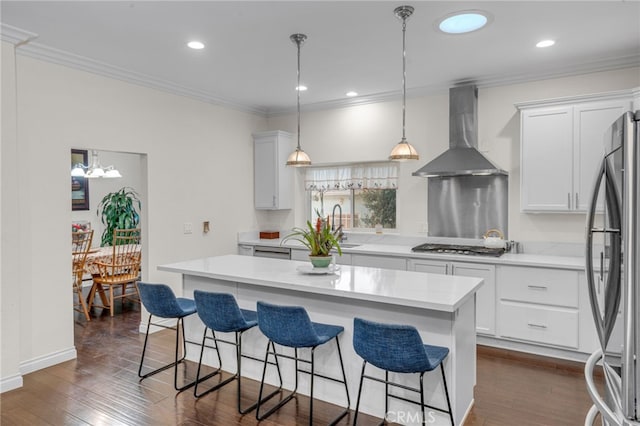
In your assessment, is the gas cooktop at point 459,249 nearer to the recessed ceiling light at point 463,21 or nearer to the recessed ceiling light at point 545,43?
the recessed ceiling light at point 545,43

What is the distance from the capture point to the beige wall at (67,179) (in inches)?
131

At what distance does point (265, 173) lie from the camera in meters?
5.98

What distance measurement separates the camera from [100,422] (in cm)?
271

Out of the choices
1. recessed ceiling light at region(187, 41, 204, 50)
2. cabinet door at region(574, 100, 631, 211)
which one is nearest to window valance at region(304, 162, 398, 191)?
cabinet door at region(574, 100, 631, 211)

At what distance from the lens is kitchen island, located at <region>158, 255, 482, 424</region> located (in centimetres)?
249

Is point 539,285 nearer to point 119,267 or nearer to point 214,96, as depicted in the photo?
point 214,96

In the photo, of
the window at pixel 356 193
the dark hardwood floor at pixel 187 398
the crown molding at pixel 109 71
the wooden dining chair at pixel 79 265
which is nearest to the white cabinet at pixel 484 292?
the dark hardwood floor at pixel 187 398

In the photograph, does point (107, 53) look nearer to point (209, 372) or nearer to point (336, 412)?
point (209, 372)

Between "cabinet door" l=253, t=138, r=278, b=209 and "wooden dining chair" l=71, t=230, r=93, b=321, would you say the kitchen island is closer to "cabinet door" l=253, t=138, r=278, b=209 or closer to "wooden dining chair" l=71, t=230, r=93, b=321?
"wooden dining chair" l=71, t=230, r=93, b=321

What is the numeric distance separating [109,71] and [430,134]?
3613 mm

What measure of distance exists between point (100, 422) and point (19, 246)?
162 cm

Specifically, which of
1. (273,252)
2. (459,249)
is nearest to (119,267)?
(273,252)

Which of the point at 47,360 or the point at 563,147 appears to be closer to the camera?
the point at 47,360

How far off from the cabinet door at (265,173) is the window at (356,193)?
1.92 feet
